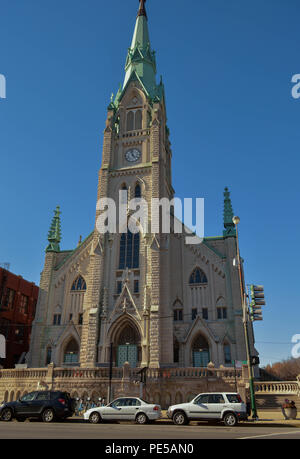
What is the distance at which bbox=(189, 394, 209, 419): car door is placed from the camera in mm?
16016

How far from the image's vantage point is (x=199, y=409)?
1612 cm

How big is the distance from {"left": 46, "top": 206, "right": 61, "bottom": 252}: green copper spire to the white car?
84.1 feet

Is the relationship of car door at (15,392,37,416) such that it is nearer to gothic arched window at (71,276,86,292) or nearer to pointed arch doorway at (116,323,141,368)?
pointed arch doorway at (116,323,141,368)

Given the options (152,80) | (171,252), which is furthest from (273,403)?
(152,80)

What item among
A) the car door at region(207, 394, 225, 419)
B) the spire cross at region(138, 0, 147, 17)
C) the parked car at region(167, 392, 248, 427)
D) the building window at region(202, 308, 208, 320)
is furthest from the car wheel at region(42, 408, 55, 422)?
the spire cross at region(138, 0, 147, 17)

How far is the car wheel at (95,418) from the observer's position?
17047mm

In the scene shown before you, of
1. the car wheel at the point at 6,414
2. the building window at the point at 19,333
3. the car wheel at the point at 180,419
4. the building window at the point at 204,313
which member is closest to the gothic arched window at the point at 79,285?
the building window at the point at 204,313

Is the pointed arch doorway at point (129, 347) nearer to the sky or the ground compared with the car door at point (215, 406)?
nearer to the sky

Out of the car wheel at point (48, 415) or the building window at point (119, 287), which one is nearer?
the car wheel at point (48, 415)

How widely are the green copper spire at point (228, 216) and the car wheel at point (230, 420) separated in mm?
23466

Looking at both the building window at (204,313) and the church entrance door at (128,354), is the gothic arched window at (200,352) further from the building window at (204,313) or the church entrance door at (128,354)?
the church entrance door at (128,354)
